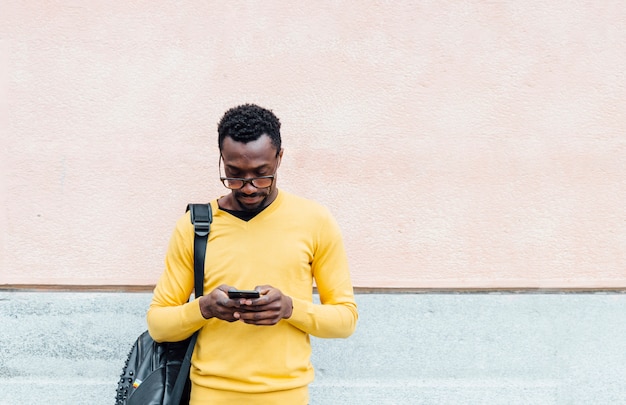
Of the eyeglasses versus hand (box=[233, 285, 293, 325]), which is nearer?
hand (box=[233, 285, 293, 325])

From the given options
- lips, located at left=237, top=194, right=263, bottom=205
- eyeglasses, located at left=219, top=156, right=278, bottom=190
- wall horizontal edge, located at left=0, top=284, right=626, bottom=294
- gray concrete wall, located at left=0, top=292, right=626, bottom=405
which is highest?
eyeglasses, located at left=219, top=156, right=278, bottom=190

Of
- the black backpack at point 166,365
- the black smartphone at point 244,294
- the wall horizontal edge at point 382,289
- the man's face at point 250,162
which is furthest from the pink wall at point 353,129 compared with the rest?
the black smartphone at point 244,294

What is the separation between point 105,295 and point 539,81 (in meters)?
2.69

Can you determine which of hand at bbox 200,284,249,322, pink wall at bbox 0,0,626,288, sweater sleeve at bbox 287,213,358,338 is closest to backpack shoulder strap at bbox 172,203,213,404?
hand at bbox 200,284,249,322

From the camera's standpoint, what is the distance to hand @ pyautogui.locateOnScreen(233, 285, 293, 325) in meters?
1.87

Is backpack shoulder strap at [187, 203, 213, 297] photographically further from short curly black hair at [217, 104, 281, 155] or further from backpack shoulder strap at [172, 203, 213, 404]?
short curly black hair at [217, 104, 281, 155]

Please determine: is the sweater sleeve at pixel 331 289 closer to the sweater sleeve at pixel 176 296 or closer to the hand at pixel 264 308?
the hand at pixel 264 308

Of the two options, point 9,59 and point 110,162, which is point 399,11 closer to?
point 110,162

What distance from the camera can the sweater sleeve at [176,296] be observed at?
2.08 metres

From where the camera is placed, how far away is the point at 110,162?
3422 mm

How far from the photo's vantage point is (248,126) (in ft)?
6.61

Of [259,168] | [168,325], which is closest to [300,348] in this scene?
[168,325]

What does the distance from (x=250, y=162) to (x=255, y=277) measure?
0.38 metres

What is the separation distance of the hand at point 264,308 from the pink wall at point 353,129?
5.24ft
